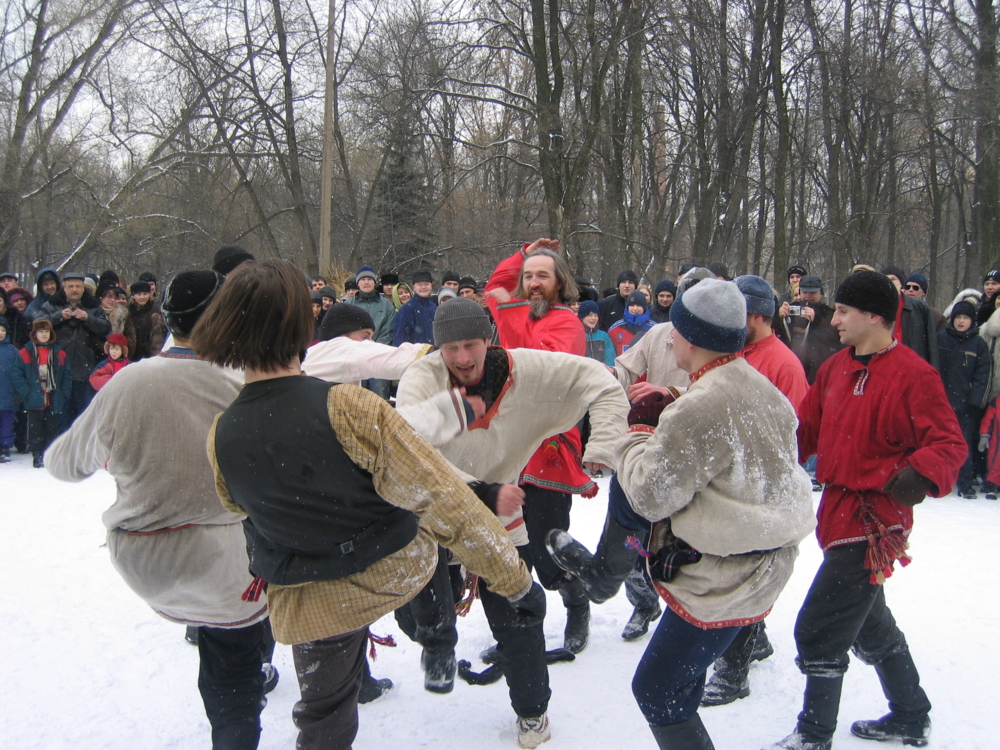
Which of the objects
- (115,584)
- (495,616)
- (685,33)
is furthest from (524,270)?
(685,33)

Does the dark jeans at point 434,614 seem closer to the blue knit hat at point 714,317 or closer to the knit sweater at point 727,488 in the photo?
the knit sweater at point 727,488

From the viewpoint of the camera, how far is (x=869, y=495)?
2.64m

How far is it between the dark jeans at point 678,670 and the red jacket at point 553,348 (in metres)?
1.01

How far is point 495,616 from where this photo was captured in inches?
108

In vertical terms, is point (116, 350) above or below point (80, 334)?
below

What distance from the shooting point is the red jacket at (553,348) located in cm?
326

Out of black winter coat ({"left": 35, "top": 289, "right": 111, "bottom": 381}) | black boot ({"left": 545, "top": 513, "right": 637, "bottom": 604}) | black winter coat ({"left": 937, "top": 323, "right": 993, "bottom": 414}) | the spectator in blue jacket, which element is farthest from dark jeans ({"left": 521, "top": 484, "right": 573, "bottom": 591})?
black winter coat ({"left": 35, "top": 289, "right": 111, "bottom": 381})

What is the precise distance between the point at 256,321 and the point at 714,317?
4.46 ft

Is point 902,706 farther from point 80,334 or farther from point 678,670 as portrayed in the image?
point 80,334

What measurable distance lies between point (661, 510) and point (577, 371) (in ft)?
3.02

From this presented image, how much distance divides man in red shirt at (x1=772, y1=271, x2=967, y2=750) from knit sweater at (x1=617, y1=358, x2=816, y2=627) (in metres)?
0.55

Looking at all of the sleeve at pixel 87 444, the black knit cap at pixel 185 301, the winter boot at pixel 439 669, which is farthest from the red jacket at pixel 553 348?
the sleeve at pixel 87 444

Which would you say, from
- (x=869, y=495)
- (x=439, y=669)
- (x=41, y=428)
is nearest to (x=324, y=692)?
(x=439, y=669)

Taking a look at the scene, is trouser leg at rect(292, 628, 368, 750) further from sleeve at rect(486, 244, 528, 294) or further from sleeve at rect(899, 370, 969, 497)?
sleeve at rect(486, 244, 528, 294)
